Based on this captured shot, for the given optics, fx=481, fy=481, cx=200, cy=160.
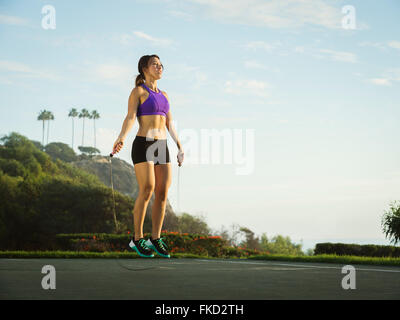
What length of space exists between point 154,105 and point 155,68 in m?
0.51

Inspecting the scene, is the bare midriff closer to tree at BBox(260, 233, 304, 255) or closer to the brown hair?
the brown hair

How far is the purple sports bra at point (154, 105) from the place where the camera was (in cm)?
564

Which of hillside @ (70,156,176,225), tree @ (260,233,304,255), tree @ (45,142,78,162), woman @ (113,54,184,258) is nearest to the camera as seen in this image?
woman @ (113,54,184,258)

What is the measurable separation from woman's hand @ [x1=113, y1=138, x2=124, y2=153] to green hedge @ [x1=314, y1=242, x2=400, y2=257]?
876 cm

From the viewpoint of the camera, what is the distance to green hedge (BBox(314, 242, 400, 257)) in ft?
40.6

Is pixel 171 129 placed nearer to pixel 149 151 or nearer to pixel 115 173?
pixel 149 151

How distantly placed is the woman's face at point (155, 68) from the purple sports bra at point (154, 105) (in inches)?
7.2

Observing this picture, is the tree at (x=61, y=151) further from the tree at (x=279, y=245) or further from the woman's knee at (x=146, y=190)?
the woman's knee at (x=146, y=190)

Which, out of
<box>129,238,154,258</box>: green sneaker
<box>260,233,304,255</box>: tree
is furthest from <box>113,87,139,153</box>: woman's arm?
<box>260,233,304,255</box>: tree

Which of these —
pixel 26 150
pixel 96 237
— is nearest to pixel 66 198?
pixel 96 237

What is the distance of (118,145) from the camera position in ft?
16.9

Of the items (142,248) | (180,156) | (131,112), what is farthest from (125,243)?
(131,112)
